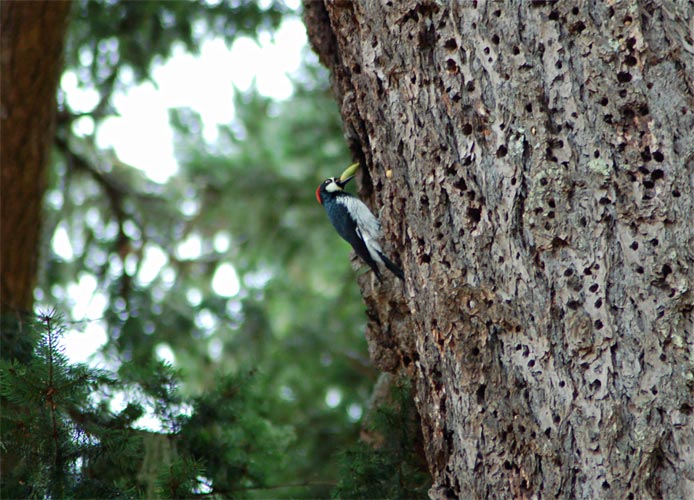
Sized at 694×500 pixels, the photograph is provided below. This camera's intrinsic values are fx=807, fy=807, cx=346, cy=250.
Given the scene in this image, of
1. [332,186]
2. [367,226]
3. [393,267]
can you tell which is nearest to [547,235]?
[393,267]

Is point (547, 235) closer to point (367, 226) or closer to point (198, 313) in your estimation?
point (367, 226)

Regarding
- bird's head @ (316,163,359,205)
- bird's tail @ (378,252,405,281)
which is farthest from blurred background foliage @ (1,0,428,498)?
bird's head @ (316,163,359,205)

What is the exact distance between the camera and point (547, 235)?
271cm

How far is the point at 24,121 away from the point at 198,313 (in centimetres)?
264

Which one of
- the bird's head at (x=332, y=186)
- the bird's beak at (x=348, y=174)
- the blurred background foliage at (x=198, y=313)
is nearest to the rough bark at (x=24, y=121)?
the blurred background foliage at (x=198, y=313)

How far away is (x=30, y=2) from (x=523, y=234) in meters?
3.83

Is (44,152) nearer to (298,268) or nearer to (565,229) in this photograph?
(565,229)

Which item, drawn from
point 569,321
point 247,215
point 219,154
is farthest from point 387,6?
point 219,154

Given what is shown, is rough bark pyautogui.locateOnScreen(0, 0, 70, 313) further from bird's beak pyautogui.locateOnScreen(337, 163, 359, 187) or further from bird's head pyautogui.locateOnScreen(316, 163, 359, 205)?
bird's beak pyautogui.locateOnScreen(337, 163, 359, 187)

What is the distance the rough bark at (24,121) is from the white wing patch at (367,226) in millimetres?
2072

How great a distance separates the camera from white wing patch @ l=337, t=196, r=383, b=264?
399 centimetres

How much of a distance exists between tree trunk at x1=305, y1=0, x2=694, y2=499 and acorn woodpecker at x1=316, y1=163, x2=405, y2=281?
0.61m

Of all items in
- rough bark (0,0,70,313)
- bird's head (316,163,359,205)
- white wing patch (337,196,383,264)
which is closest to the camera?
white wing patch (337,196,383,264)

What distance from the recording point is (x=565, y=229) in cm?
269
